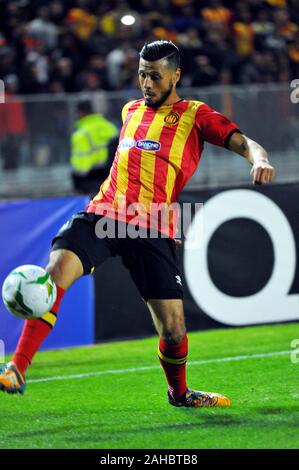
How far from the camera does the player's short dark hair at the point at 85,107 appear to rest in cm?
1173

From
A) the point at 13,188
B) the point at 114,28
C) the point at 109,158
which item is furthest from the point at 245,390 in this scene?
the point at 114,28

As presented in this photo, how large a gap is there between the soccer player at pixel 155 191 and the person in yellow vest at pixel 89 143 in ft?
16.8

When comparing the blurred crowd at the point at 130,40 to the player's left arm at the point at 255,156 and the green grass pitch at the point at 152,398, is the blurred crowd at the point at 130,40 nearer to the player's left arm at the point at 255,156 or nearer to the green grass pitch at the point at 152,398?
the green grass pitch at the point at 152,398

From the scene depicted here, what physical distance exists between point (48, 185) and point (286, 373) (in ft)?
17.6

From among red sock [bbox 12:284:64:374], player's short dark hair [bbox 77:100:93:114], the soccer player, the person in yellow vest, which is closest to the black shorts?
the soccer player

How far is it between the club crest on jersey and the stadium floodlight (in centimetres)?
879

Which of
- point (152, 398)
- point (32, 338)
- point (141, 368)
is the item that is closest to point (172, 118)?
point (32, 338)

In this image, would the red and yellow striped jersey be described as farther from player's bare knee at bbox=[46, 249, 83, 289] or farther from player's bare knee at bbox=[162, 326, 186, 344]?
player's bare knee at bbox=[162, 326, 186, 344]

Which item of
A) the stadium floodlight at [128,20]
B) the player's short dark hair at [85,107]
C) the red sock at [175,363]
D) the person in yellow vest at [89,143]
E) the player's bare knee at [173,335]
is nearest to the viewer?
the player's bare knee at [173,335]

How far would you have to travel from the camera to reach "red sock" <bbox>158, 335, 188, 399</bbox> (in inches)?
240

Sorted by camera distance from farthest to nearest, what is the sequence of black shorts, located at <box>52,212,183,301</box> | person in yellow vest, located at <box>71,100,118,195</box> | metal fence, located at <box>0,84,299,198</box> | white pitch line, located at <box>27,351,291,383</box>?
metal fence, located at <box>0,84,299,198</box> < person in yellow vest, located at <box>71,100,118,195</box> < white pitch line, located at <box>27,351,291,383</box> < black shorts, located at <box>52,212,183,301</box>

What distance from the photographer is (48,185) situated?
1189cm

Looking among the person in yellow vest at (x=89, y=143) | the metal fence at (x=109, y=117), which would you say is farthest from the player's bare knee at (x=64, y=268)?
the metal fence at (x=109, y=117)

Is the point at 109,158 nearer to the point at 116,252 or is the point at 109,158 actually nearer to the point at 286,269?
the point at 286,269
